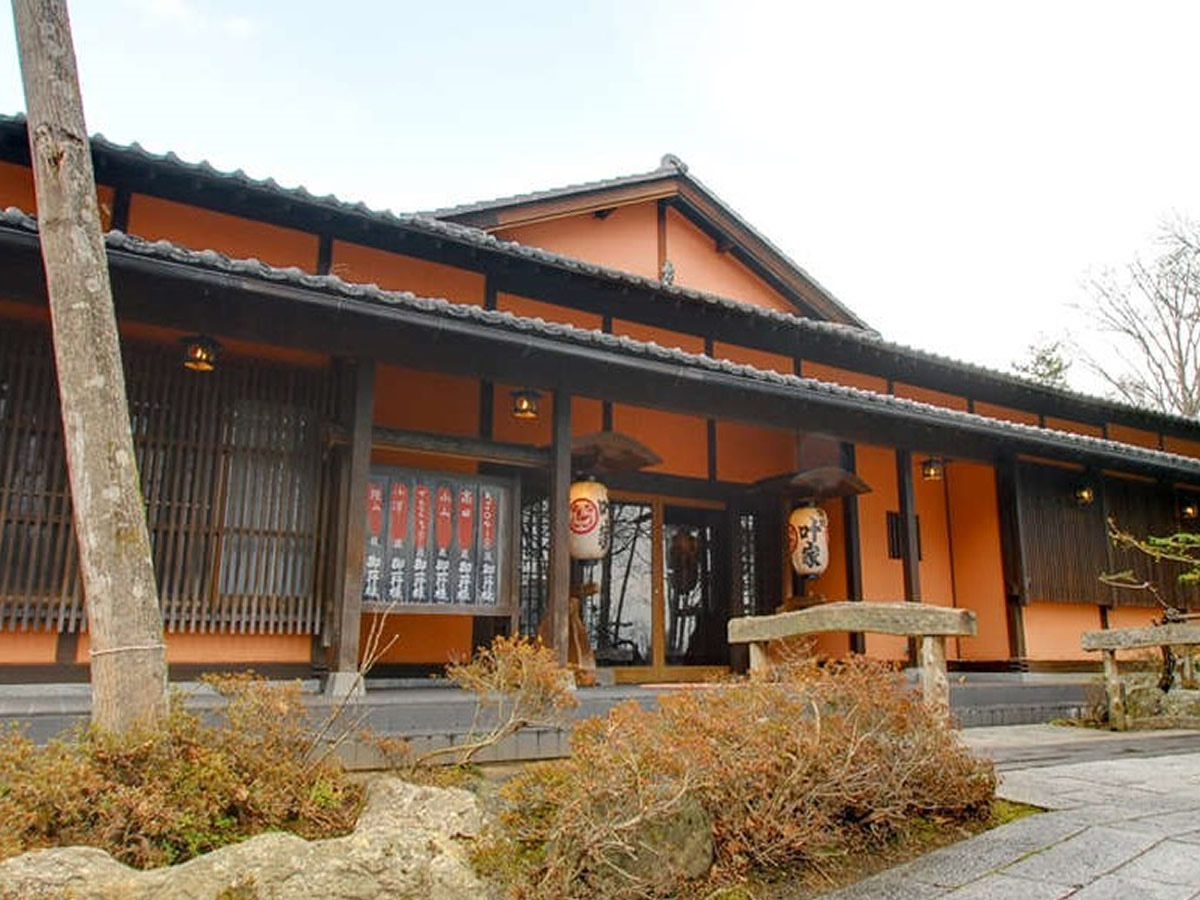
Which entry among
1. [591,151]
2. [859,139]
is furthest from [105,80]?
[591,151]

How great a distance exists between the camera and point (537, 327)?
6.09 meters

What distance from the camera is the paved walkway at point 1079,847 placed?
2.99m

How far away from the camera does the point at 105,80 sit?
230 inches

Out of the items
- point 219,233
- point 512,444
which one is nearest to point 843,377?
point 512,444

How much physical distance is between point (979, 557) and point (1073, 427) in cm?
300

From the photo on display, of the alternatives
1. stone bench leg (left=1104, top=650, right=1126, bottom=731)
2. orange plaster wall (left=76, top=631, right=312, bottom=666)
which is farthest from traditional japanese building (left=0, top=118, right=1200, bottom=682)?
stone bench leg (left=1104, top=650, right=1126, bottom=731)

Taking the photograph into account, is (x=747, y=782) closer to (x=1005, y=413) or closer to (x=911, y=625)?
(x=911, y=625)

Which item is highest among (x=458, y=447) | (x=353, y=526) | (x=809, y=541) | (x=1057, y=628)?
(x=458, y=447)

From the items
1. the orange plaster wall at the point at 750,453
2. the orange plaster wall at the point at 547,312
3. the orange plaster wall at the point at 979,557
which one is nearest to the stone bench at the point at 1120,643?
the orange plaster wall at the point at 979,557

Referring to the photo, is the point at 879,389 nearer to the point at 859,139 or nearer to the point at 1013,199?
the point at 859,139

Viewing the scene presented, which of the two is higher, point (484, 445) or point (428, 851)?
point (484, 445)

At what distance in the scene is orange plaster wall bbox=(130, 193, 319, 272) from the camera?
22.4 ft

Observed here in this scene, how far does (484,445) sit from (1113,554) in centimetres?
824

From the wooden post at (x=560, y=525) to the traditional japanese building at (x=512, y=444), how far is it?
0.02 m
